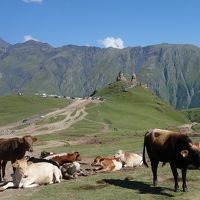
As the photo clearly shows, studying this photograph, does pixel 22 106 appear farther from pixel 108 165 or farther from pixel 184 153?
pixel 184 153

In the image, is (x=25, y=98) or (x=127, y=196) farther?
(x=25, y=98)

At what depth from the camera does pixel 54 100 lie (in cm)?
16562

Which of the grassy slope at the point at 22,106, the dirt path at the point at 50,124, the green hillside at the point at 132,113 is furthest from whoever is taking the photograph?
the grassy slope at the point at 22,106

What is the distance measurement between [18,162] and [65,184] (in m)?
2.51

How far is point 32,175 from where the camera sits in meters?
23.0

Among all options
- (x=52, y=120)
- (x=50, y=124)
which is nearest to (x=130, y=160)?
(x=50, y=124)

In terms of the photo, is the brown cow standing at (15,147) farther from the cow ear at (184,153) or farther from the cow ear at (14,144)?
the cow ear at (184,153)

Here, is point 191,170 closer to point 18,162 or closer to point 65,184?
point 65,184

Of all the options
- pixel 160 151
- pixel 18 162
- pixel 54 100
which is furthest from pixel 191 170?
pixel 54 100

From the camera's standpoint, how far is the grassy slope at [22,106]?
12497 centimetres

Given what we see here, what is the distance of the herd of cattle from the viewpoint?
67.8 ft

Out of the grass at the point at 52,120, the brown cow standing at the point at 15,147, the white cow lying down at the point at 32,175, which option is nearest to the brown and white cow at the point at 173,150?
the white cow lying down at the point at 32,175

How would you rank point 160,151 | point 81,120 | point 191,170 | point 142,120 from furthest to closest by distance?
point 142,120
point 81,120
point 191,170
point 160,151

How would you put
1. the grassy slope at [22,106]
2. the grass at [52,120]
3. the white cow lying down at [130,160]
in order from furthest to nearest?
the grassy slope at [22,106] → the grass at [52,120] → the white cow lying down at [130,160]
